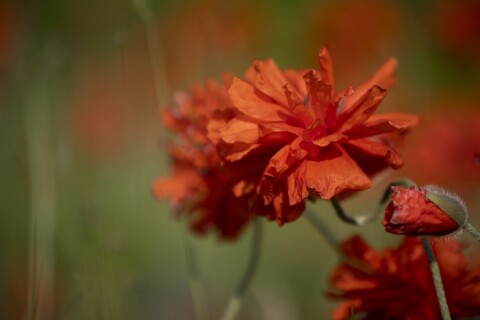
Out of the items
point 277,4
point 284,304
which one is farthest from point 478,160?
point 277,4

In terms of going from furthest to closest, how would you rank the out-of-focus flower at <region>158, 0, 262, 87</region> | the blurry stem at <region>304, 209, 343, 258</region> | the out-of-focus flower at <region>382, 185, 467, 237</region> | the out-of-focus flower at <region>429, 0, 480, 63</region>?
1. the out-of-focus flower at <region>429, 0, 480, 63</region>
2. the out-of-focus flower at <region>158, 0, 262, 87</region>
3. the blurry stem at <region>304, 209, 343, 258</region>
4. the out-of-focus flower at <region>382, 185, 467, 237</region>

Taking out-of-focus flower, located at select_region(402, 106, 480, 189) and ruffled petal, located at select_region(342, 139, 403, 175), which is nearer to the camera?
ruffled petal, located at select_region(342, 139, 403, 175)

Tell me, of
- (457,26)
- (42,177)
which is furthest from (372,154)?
(457,26)

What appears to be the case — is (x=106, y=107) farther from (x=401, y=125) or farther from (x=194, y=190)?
(x=401, y=125)

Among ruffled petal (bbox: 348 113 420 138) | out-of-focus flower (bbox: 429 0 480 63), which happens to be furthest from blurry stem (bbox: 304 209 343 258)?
out-of-focus flower (bbox: 429 0 480 63)

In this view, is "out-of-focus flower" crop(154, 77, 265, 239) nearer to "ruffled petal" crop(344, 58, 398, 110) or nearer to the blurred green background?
the blurred green background

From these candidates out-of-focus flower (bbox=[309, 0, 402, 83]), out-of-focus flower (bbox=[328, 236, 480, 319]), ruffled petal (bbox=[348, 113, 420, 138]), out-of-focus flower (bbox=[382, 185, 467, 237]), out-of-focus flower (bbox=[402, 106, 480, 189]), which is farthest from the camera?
out-of-focus flower (bbox=[309, 0, 402, 83])

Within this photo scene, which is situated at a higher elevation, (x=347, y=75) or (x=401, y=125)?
(x=347, y=75)

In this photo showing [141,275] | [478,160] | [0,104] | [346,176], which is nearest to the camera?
[346,176]
